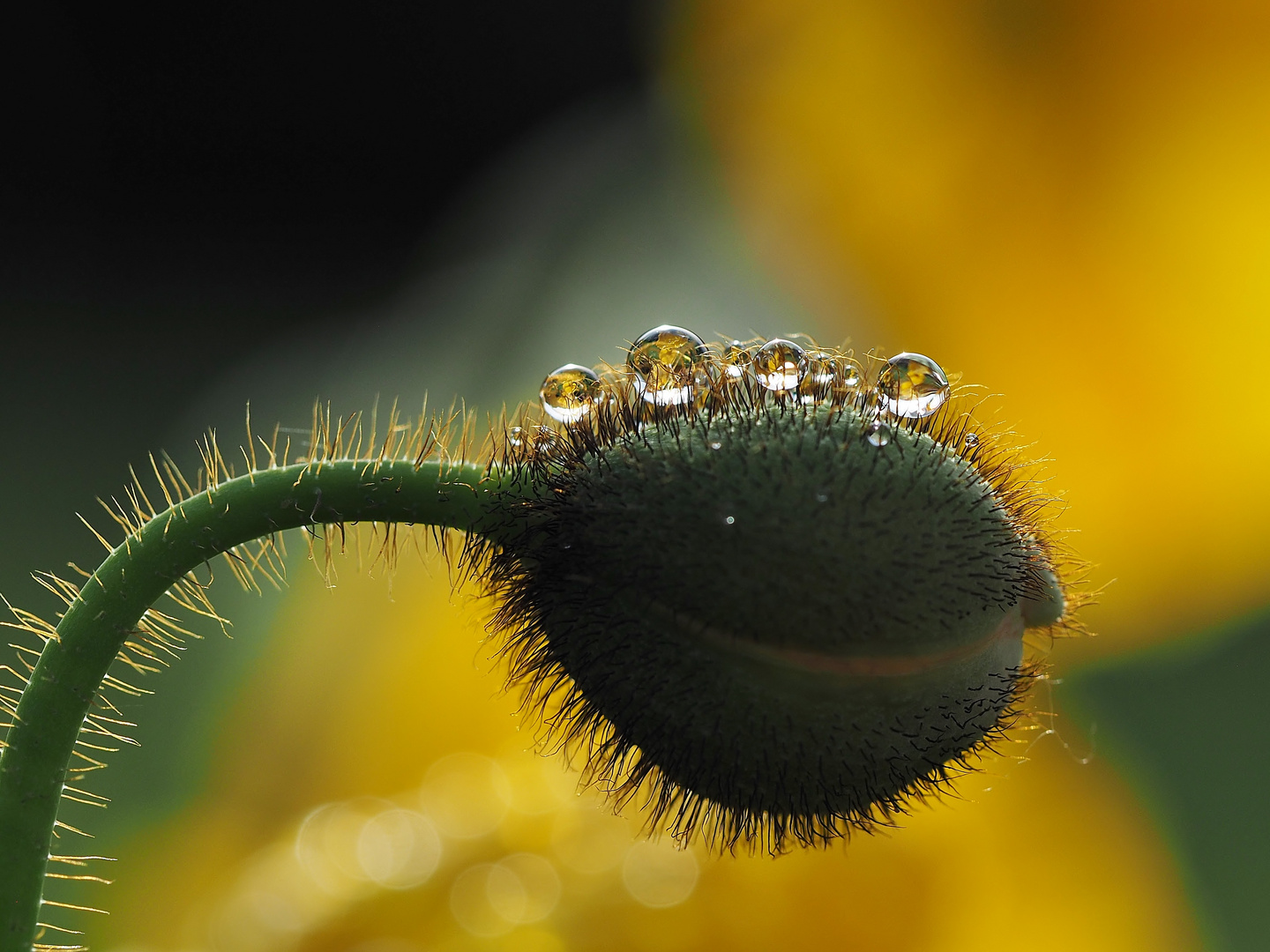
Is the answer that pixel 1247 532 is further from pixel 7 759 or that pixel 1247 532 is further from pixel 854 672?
pixel 7 759

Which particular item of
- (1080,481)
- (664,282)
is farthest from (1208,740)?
(664,282)

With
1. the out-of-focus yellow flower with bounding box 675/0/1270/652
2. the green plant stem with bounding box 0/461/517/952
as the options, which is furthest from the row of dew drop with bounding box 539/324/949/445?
the out-of-focus yellow flower with bounding box 675/0/1270/652

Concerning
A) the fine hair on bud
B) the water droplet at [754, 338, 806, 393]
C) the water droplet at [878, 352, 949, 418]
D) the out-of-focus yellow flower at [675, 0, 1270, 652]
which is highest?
the out-of-focus yellow flower at [675, 0, 1270, 652]

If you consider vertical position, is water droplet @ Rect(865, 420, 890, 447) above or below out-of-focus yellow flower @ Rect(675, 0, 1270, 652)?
below

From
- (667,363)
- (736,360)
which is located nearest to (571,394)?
(667,363)

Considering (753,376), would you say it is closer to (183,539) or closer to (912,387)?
(912,387)

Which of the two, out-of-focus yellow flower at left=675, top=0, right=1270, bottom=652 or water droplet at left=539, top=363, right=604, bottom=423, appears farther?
out-of-focus yellow flower at left=675, top=0, right=1270, bottom=652

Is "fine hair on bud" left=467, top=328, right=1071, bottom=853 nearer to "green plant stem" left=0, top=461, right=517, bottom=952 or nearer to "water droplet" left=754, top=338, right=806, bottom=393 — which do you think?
"water droplet" left=754, top=338, right=806, bottom=393

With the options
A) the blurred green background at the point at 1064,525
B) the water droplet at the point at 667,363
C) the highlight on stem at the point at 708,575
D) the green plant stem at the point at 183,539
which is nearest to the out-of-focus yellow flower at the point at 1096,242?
the blurred green background at the point at 1064,525
